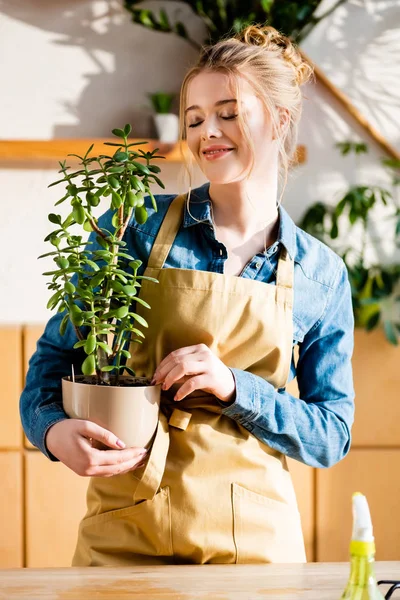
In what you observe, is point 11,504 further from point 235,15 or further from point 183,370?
point 235,15

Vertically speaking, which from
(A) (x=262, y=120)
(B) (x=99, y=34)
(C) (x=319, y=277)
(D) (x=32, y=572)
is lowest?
(D) (x=32, y=572)

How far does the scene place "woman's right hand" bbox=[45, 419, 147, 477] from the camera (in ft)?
3.47

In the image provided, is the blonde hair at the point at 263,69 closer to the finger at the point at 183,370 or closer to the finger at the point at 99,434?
the finger at the point at 183,370

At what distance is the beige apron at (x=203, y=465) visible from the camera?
1185mm

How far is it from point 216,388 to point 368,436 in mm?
1459

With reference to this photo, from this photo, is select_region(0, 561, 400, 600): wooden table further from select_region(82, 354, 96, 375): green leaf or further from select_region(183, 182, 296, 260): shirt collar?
select_region(183, 182, 296, 260): shirt collar

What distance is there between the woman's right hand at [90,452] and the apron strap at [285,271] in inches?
Result: 14.7

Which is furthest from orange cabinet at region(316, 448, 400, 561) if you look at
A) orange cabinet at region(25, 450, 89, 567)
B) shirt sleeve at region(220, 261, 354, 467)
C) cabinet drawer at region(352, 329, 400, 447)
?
shirt sleeve at region(220, 261, 354, 467)

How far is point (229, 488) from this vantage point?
1208 millimetres

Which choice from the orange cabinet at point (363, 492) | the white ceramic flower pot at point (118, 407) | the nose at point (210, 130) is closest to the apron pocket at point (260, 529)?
the white ceramic flower pot at point (118, 407)

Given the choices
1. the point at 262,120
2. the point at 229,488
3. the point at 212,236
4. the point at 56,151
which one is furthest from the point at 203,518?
the point at 56,151

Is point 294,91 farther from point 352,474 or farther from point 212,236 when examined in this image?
point 352,474

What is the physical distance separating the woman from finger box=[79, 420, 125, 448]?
0.02 metres

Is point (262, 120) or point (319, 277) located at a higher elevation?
point (262, 120)
